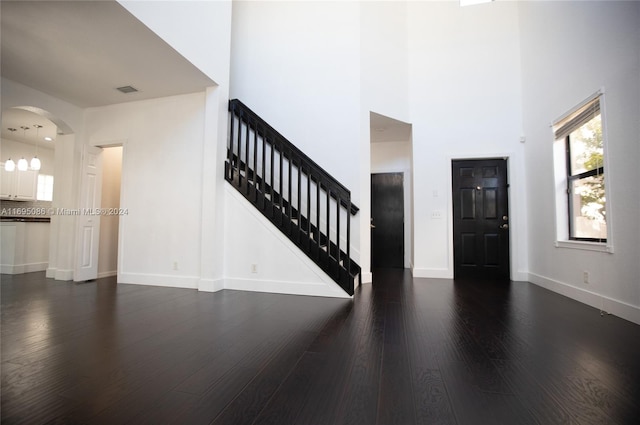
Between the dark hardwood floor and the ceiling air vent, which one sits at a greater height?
the ceiling air vent

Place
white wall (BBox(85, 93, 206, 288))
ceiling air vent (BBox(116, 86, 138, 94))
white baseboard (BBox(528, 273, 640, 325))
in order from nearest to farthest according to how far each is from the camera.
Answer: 1. white baseboard (BBox(528, 273, 640, 325))
2. ceiling air vent (BBox(116, 86, 138, 94))
3. white wall (BBox(85, 93, 206, 288))

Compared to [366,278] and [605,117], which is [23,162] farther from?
[605,117]

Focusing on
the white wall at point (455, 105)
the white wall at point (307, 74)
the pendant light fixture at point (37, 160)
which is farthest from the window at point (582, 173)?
the pendant light fixture at point (37, 160)

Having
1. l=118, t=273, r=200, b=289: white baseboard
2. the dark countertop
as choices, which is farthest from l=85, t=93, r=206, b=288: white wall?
the dark countertop

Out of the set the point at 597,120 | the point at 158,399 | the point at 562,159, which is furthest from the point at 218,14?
the point at 562,159

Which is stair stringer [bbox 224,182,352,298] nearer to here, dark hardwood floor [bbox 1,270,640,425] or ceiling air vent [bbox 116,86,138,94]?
dark hardwood floor [bbox 1,270,640,425]

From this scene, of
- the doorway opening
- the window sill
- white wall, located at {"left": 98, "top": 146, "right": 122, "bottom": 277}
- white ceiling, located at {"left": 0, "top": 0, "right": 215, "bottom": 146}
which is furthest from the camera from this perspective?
the doorway opening

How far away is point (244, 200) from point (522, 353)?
306 centimetres

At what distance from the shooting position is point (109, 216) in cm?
455

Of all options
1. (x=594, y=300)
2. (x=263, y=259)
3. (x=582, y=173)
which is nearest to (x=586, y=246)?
(x=594, y=300)

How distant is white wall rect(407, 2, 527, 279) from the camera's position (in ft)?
14.9

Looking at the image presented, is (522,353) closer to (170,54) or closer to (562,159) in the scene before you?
(562,159)

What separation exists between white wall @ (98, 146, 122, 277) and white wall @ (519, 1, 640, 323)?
646cm

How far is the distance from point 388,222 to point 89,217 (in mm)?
5173
